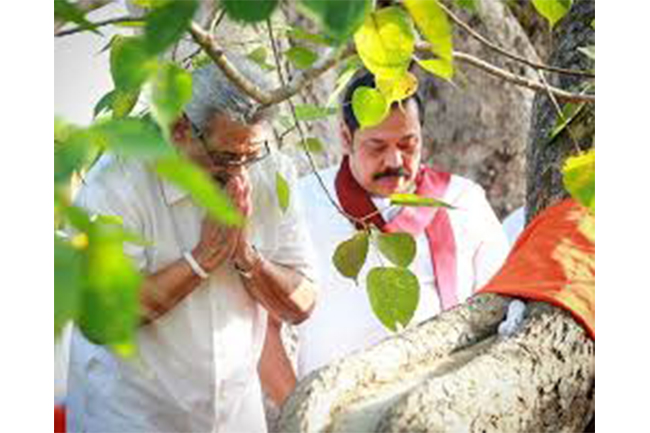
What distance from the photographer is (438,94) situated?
2.21 meters

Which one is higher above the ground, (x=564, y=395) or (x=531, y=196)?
(x=531, y=196)

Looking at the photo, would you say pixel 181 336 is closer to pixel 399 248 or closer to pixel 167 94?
pixel 399 248

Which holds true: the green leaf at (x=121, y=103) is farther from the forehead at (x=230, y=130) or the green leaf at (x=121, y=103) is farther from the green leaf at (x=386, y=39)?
the forehead at (x=230, y=130)

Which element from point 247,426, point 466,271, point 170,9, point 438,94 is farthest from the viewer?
point 438,94

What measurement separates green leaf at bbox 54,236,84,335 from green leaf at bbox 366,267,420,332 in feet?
1.40

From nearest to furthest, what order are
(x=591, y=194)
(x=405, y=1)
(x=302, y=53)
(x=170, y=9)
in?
(x=170, y=9) → (x=405, y=1) → (x=591, y=194) → (x=302, y=53)

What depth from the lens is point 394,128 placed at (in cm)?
150

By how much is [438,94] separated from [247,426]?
3.23 feet

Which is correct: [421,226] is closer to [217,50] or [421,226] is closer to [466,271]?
[466,271]

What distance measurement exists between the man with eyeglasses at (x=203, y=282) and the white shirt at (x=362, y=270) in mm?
78

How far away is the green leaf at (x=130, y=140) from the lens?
0.43m

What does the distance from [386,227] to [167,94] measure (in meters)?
1.03

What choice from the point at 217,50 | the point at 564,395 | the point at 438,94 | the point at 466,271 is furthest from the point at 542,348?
the point at 438,94

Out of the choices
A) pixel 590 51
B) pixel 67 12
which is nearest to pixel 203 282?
pixel 590 51
